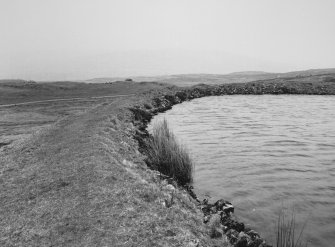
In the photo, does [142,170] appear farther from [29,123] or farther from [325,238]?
[29,123]

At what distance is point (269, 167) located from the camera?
57.5ft

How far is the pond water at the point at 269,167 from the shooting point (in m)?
11.8

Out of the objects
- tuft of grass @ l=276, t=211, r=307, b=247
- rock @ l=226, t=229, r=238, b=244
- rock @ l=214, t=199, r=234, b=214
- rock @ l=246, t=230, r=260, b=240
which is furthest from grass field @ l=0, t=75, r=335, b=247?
tuft of grass @ l=276, t=211, r=307, b=247

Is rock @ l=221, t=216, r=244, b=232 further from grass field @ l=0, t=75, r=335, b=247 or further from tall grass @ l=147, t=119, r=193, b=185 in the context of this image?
tall grass @ l=147, t=119, r=193, b=185

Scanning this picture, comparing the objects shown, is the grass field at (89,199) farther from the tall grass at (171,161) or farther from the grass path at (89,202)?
Answer: the tall grass at (171,161)

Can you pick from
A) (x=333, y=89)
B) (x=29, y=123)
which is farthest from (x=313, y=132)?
(x=333, y=89)

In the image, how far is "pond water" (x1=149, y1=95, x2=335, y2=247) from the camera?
11758 millimetres

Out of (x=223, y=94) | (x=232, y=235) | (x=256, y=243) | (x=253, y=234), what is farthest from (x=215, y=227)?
(x=223, y=94)

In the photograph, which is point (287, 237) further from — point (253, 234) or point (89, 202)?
point (89, 202)

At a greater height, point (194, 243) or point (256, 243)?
point (194, 243)

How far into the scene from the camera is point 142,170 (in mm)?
14656

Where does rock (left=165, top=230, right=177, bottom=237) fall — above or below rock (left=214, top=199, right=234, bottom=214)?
above

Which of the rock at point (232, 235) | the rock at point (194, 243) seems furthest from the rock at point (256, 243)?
the rock at point (194, 243)

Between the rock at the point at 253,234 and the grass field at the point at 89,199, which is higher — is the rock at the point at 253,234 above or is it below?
below
